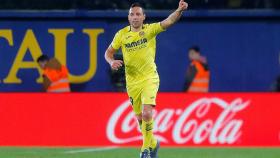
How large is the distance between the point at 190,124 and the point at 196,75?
121 inches

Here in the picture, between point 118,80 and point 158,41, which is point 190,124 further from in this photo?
point 158,41

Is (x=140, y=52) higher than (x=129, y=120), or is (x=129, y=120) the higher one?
(x=140, y=52)

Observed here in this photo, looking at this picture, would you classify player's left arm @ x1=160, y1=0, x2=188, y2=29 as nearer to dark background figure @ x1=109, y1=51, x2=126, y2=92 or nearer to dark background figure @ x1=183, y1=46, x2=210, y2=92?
dark background figure @ x1=183, y1=46, x2=210, y2=92

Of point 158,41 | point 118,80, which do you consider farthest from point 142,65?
point 158,41

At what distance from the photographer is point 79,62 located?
2120 cm

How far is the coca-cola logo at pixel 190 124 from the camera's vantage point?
1673 cm

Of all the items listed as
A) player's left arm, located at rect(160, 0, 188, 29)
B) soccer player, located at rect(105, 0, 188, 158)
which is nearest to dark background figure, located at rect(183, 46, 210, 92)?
soccer player, located at rect(105, 0, 188, 158)

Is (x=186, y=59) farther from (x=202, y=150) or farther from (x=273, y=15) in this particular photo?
(x=202, y=150)

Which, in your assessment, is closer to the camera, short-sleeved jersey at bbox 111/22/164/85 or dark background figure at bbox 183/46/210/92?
short-sleeved jersey at bbox 111/22/164/85

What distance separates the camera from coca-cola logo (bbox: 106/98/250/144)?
54.9ft

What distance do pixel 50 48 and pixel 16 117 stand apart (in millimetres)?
4308

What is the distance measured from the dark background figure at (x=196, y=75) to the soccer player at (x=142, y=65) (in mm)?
6480

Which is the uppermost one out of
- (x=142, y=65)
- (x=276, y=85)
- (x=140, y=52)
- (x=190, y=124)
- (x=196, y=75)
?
(x=140, y=52)

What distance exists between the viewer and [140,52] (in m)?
13.1
